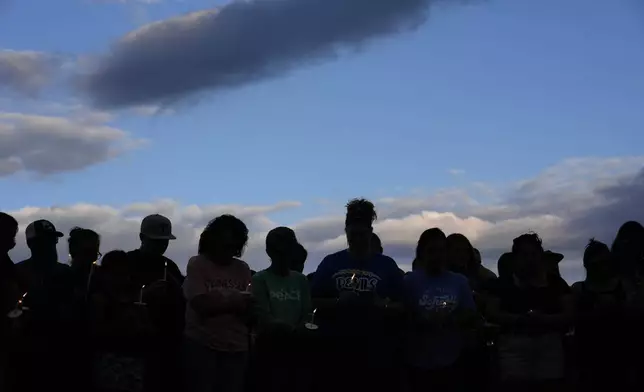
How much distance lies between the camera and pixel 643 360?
10.4 m

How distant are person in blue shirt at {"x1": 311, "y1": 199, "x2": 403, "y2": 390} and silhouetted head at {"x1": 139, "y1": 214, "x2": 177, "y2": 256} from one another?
150cm

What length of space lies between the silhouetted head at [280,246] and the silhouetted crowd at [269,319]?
0.01m

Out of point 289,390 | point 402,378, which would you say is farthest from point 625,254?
point 289,390

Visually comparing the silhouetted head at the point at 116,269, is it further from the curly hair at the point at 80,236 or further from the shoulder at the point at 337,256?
the shoulder at the point at 337,256

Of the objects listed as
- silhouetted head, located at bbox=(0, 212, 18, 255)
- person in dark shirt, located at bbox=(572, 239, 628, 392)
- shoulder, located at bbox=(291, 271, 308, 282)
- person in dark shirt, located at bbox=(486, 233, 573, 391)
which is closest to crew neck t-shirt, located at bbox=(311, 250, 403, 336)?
shoulder, located at bbox=(291, 271, 308, 282)

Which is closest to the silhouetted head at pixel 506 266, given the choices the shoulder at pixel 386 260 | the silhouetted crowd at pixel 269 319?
the silhouetted crowd at pixel 269 319

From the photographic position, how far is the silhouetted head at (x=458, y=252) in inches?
430

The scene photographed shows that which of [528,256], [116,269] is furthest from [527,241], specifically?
[116,269]

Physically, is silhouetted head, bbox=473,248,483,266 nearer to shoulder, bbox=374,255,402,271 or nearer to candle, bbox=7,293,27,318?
shoulder, bbox=374,255,402,271

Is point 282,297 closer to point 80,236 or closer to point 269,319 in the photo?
point 269,319

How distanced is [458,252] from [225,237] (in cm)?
277

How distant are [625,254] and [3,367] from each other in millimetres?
6392

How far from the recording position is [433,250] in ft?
32.1

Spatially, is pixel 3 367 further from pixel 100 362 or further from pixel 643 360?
pixel 643 360
